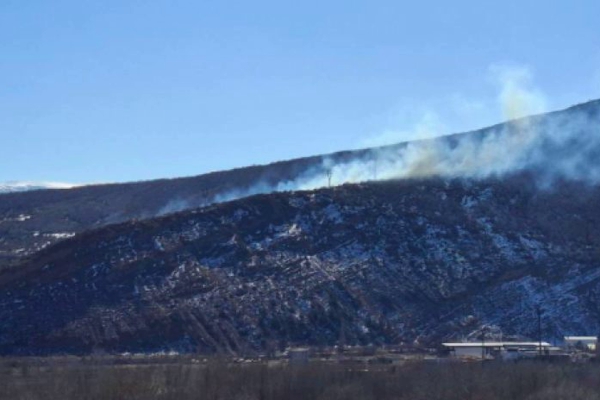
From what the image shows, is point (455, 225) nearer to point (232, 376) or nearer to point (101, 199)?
point (232, 376)

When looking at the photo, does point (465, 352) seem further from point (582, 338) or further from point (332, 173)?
point (332, 173)

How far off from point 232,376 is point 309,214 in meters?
48.1

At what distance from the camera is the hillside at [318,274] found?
3012 inches

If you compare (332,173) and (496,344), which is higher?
(332,173)

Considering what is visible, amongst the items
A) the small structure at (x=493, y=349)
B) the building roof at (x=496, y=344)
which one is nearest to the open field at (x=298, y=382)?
the small structure at (x=493, y=349)

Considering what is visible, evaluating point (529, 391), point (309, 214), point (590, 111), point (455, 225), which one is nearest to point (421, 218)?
point (455, 225)

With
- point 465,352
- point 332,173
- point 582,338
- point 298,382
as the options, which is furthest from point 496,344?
point 332,173

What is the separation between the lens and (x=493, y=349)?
68.2 meters

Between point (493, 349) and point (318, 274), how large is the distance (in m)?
19.1

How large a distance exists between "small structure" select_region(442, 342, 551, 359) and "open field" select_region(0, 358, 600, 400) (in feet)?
40.9

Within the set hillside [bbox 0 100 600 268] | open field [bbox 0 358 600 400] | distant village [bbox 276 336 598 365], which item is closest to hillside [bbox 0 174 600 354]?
distant village [bbox 276 336 598 365]

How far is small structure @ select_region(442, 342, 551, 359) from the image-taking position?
66.5 meters

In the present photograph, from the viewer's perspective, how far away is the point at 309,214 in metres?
96.1

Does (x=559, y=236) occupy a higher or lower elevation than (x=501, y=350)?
higher
